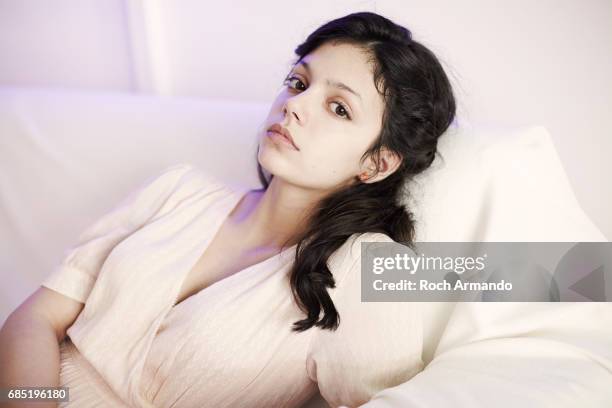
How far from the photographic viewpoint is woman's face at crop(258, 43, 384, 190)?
109cm

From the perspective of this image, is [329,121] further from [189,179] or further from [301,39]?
[301,39]

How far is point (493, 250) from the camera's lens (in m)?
1.16

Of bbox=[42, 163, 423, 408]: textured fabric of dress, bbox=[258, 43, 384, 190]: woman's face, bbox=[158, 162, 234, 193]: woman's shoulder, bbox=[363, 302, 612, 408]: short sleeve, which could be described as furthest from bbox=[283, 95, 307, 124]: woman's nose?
bbox=[363, 302, 612, 408]: short sleeve

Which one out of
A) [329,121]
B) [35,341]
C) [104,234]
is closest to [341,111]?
[329,121]

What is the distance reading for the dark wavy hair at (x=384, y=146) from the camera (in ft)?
3.55

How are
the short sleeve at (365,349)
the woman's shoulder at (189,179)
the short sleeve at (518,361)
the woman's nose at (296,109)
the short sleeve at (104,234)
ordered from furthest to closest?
the woman's shoulder at (189,179), the short sleeve at (104,234), the woman's nose at (296,109), the short sleeve at (365,349), the short sleeve at (518,361)

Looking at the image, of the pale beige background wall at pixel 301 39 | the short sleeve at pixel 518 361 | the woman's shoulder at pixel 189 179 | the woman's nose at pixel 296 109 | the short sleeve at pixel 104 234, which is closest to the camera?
the short sleeve at pixel 518 361

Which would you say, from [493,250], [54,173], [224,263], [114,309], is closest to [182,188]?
[224,263]

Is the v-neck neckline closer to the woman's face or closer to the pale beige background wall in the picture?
the woman's face

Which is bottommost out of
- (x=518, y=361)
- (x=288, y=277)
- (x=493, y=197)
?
(x=518, y=361)

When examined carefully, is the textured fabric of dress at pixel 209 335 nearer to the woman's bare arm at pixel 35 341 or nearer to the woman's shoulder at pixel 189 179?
the woman's bare arm at pixel 35 341

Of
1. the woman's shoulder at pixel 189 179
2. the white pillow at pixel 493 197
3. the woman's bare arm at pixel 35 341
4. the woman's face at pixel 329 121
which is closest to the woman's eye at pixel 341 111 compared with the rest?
the woman's face at pixel 329 121

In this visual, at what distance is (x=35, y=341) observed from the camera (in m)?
1.11

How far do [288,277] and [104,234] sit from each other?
0.50m
